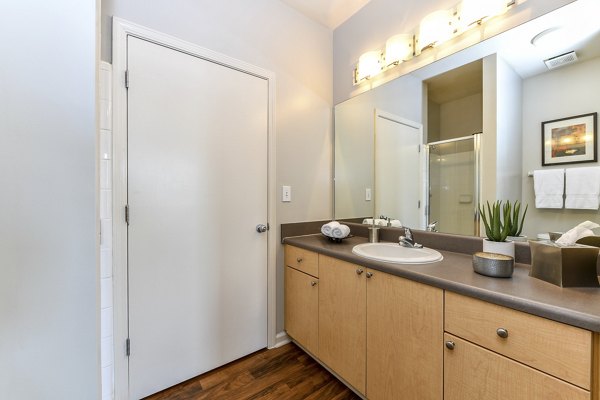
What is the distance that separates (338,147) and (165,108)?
1327mm

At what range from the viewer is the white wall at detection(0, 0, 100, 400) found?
43cm

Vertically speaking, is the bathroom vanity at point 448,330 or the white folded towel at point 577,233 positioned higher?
the white folded towel at point 577,233

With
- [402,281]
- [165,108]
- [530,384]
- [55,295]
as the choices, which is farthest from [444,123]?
[55,295]

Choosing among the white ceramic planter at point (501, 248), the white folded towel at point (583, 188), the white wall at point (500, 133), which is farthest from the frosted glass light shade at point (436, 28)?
the white ceramic planter at point (501, 248)

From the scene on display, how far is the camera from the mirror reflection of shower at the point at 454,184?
132 centimetres

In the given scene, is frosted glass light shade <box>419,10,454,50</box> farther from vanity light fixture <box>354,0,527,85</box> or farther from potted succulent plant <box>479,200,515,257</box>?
potted succulent plant <box>479,200,515,257</box>

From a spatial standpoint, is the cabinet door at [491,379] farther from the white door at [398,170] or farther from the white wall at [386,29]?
the white wall at [386,29]

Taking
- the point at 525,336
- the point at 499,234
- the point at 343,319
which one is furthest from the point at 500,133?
the point at 343,319

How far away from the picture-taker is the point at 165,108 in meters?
1.38

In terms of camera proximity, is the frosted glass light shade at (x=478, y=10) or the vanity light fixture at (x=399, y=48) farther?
the vanity light fixture at (x=399, y=48)

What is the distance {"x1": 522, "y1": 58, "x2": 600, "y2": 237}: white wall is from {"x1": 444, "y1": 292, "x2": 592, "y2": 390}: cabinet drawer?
594 mm

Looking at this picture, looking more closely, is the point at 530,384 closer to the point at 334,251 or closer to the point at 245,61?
the point at 334,251

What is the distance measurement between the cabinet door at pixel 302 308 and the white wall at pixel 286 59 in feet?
0.32

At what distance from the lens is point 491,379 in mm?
793
